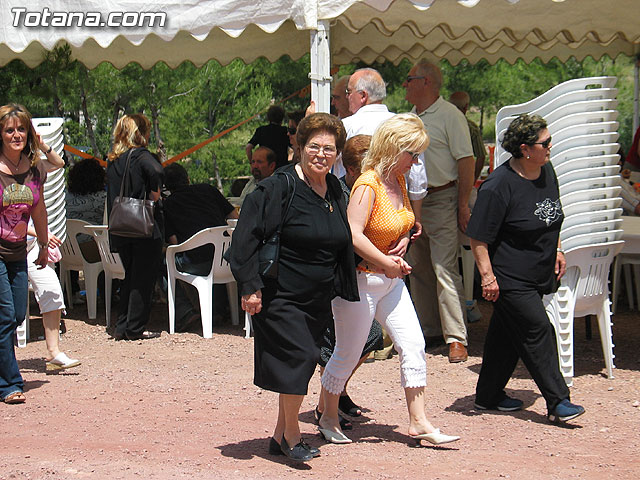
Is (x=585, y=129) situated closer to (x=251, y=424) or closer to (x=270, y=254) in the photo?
(x=270, y=254)

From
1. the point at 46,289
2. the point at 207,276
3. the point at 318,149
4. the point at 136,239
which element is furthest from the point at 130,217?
the point at 318,149

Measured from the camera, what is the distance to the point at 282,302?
409 centimetres

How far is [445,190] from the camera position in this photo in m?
6.56

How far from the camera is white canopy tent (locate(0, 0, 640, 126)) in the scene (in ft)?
21.5

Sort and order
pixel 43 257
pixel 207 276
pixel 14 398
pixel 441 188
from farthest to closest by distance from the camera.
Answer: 1. pixel 207 276
2. pixel 441 188
3. pixel 43 257
4. pixel 14 398

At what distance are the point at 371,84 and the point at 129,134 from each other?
213 centimetres

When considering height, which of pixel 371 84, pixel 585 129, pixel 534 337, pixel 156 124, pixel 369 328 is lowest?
pixel 534 337

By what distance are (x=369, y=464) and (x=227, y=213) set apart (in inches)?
150

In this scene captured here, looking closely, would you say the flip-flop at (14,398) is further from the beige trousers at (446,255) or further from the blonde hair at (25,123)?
the beige trousers at (446,255)

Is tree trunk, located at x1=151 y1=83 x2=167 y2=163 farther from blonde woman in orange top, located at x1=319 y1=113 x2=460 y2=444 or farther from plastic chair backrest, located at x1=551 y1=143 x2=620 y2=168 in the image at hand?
blonde woman in orange top, located at x1=319 y1=113 x2=460 y2=444

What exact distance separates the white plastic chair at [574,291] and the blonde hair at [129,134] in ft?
11.3

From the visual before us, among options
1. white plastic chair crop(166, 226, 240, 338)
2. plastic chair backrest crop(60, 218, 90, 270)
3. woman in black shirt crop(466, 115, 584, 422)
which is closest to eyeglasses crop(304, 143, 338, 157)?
woman in black shirt crop(466, 115, 584, 422)

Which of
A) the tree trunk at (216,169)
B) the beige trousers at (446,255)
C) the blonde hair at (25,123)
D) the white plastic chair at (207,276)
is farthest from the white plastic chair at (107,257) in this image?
the tree trunk at (216,169)

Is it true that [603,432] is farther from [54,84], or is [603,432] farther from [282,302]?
[54,84]
